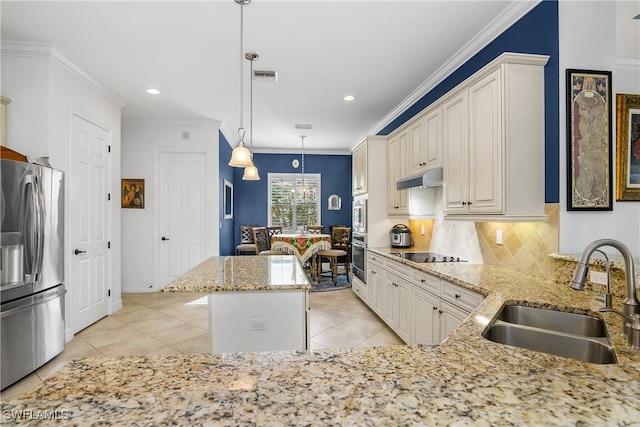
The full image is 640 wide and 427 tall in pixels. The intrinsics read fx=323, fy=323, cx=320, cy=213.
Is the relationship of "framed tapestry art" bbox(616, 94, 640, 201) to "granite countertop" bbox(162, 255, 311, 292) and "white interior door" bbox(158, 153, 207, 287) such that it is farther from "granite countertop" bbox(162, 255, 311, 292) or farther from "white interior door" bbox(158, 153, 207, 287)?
"white interior door" bbox(158, 153, 207, 287)

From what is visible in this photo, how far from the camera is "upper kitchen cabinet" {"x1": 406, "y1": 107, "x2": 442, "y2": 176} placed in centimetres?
307

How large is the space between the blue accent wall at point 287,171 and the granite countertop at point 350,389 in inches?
280

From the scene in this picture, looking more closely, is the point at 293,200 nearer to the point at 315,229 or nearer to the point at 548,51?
the point at 315,229

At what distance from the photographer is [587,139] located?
2055 mm

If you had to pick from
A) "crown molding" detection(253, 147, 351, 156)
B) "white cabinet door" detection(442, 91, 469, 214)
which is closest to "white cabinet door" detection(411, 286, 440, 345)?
"white cabinet door" detection(442, 91, 469, 214)

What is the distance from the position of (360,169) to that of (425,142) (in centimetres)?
169

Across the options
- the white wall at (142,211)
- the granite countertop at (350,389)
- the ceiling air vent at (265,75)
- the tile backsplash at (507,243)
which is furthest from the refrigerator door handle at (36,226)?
the tile backsplash at (507,243)

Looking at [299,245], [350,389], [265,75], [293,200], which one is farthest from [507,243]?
[293,200]

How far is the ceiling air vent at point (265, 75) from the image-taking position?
3430 millimetres

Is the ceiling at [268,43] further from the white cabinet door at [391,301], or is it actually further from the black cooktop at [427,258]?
the white cabinet door at [391,301]

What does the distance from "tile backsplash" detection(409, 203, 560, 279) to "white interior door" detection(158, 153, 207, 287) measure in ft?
12.5

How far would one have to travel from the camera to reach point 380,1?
2.37 meters

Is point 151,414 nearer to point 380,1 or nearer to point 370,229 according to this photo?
point 380,1

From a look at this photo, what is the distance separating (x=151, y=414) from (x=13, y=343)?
2.71m
